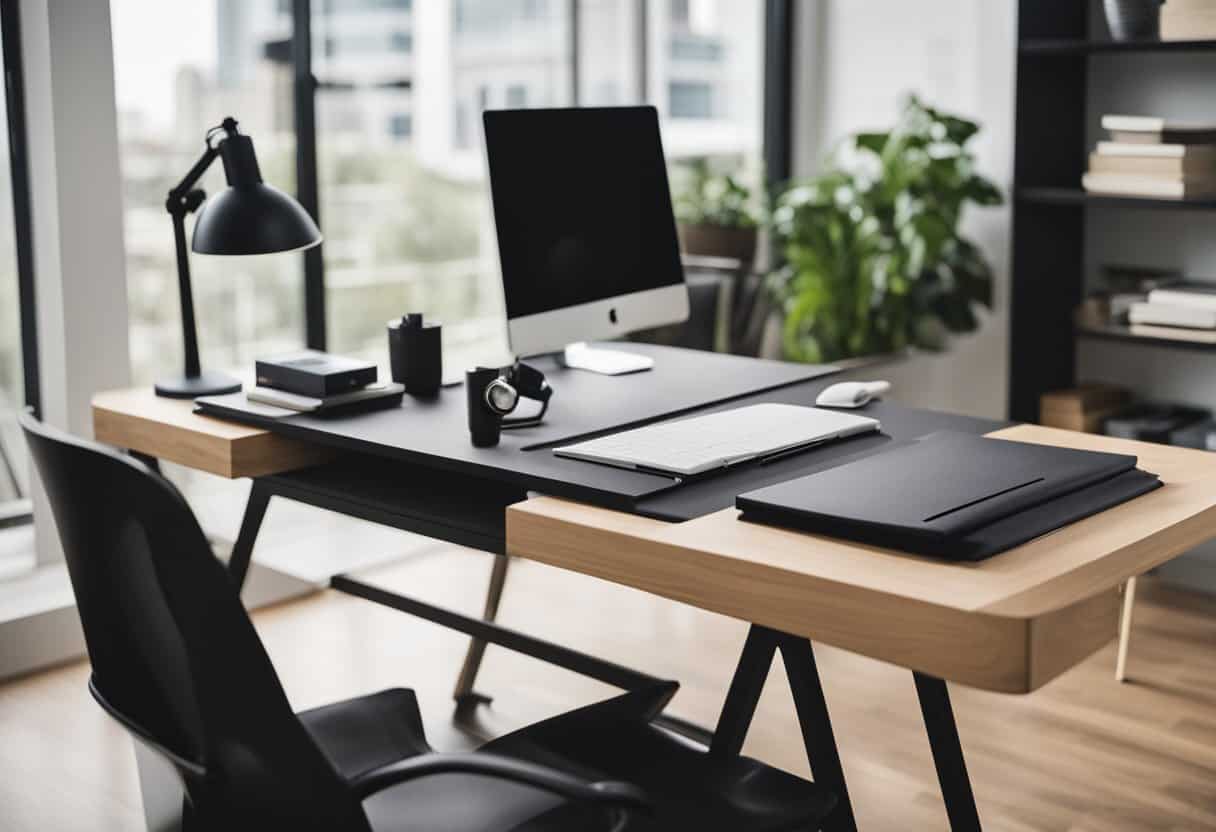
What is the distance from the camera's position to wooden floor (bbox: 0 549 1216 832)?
2660 millimetres

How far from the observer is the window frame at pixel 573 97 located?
3.79m

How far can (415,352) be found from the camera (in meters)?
2.58

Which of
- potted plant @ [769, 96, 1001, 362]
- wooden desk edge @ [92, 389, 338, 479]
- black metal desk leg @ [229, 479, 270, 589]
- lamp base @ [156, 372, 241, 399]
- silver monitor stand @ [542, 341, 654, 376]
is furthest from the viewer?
potted plant @ [769, 96, 1001, 362]

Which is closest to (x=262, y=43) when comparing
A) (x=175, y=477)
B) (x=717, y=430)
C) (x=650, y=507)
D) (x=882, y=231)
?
(x=175, y=477)

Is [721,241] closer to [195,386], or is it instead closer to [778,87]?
[778,87]

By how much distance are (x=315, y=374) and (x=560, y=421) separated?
0.43 meters

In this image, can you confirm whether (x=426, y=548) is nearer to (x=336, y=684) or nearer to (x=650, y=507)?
(x=336, y=684)

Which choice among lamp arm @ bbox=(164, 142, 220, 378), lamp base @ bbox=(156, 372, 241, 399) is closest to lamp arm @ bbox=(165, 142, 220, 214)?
lamp arm @ bbox=(164, 142, 220, 378)

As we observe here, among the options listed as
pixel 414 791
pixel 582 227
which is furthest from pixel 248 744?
pixel 582 227

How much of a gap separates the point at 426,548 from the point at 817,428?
88.0 inches

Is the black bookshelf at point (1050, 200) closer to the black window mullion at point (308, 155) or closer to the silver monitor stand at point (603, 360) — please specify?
the silver monitor stand at point (603, 360)

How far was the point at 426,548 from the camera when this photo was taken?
4.21 m

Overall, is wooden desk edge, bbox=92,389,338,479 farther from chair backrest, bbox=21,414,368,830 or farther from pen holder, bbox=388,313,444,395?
chair backrest, bbox=21,414,368,830

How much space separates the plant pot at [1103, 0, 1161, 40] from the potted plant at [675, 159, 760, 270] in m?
1.19
